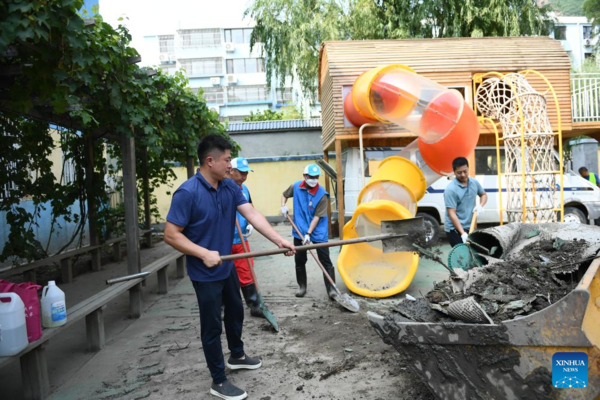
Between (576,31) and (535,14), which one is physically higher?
(576,31)

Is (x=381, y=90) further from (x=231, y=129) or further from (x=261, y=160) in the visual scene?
(x=231, y=129)

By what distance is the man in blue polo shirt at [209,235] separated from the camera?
130 inches

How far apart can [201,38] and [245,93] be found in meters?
5.97

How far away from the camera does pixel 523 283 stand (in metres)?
3.15

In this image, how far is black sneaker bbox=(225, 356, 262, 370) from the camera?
3.95 meters

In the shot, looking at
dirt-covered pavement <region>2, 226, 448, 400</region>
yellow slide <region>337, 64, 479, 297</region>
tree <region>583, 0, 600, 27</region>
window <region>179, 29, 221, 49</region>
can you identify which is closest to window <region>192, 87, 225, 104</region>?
window <region>179, 29, 221, 49</region>

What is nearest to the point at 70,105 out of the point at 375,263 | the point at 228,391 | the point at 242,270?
the point at 242,270

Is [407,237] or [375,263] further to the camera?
[375,263]

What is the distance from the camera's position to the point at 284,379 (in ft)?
12.3

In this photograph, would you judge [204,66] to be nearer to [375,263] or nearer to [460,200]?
[375,263]

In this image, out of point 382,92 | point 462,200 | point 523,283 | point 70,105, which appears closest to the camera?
point 523,283

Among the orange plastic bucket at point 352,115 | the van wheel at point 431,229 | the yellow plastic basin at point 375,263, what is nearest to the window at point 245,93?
the orange plastic bucket at point 352,115

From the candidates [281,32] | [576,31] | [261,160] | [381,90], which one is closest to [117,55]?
[381,90]

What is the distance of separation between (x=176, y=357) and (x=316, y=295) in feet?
8.29
